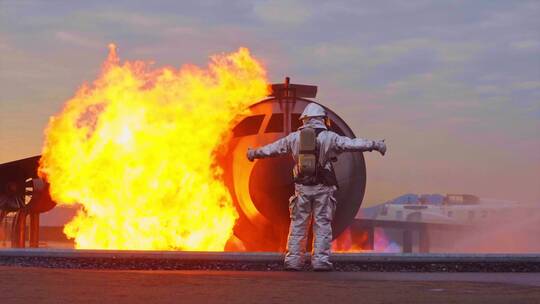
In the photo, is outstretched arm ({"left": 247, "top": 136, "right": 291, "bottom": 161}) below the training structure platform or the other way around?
the other way around

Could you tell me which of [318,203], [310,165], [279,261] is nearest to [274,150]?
[310,165]

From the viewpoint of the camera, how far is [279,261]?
32.8 ft

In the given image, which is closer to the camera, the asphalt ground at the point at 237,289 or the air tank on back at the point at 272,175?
the asphalt ground at the point at 237,289

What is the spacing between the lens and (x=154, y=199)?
15.0 meters

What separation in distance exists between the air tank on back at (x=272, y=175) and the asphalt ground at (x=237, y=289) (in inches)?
231

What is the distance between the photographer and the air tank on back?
13984mm

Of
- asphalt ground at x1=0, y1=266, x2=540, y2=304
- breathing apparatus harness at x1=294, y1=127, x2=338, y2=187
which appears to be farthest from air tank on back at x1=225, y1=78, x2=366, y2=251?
asphalt ground at x1=0, y1=266, x2=540, y2=304

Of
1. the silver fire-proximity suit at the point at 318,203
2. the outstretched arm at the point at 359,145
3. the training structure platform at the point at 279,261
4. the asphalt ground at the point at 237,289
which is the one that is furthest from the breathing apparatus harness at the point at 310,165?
the asphalt ground at the point at 237,289

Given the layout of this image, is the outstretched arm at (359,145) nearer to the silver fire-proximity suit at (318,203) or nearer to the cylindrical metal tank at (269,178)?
the silver fire-proximity suit at (318,203)

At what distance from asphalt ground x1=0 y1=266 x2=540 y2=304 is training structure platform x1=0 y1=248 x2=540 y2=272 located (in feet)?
5.78

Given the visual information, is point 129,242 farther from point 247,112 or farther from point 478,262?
point 478,262

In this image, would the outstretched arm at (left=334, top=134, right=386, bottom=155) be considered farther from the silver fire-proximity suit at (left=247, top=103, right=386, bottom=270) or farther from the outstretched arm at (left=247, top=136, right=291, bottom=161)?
the outstretched arm at (left=247, top=136, right=291, bottom=161)

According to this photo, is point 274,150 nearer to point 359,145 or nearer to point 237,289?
point 359,145

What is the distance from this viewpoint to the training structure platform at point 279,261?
9789 mm
